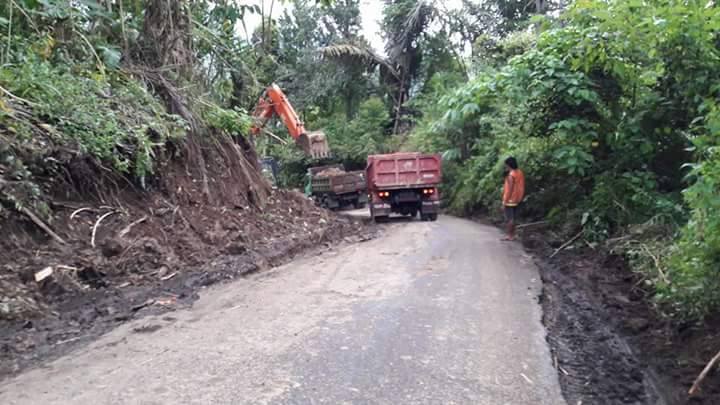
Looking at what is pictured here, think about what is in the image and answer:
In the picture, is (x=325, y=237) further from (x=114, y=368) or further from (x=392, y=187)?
(x=114, y=368)

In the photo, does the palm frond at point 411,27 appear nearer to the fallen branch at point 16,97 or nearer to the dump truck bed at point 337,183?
the dump truck bed at point 337,183

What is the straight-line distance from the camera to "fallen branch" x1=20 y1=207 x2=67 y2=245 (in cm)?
729

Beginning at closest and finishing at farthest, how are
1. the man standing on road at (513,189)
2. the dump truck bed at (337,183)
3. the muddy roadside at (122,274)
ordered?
the muddy roadside at (122,274) → the man standing on road at (513,189) → the dump truck bed at (337,183)

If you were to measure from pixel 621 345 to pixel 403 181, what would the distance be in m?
13.6

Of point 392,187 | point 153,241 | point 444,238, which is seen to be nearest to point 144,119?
point 153,241

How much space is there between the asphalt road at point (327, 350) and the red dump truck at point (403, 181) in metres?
10.5

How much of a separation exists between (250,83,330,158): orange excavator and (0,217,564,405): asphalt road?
7244 millimetres

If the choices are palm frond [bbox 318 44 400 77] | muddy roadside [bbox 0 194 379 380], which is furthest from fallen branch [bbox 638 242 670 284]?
palm frond [bbox 318 44 400 77]

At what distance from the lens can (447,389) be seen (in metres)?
4.50

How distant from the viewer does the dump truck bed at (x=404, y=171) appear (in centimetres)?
1909

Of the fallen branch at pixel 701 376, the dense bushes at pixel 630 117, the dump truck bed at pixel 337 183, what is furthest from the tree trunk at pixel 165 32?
the dump truck bed at pixel 337 183

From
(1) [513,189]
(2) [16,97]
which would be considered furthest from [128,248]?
(1) [513,189]

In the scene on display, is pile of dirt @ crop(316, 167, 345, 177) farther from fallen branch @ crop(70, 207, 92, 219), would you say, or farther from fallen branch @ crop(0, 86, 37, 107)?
fallen branch @ crop(0, 86, 37, 107)

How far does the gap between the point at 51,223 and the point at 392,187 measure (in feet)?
40.5
